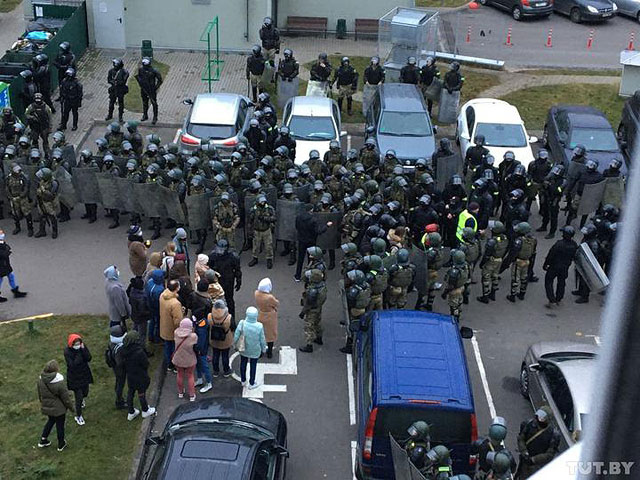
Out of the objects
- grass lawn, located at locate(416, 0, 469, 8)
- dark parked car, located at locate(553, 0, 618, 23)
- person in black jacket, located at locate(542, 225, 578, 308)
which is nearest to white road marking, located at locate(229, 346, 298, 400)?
person in black jacket, located at locate(542, 225, 578, 308)

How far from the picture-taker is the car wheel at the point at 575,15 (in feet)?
99.6

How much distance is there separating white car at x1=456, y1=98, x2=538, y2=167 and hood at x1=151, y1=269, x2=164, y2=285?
864cm

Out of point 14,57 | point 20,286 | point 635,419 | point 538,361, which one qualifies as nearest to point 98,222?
point 20,286

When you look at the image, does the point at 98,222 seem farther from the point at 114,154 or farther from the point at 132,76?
the point at 132,76

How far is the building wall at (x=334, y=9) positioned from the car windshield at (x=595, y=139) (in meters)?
10.4

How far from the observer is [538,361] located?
1157cm

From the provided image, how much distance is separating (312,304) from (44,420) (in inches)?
154

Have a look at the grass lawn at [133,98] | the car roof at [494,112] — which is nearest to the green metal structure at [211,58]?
the grass lawn at [133,98]

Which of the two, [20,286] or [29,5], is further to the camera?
[29,5]

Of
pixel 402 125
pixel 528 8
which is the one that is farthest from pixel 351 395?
pixel 528 8

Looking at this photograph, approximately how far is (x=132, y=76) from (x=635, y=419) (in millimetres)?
24360

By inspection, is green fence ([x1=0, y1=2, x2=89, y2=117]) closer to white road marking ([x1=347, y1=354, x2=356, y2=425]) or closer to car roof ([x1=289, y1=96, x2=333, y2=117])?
car roof ([x1=289, y1=96, x2=333, y2=117])

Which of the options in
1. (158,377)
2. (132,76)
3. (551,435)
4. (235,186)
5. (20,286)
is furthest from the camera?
(132,76)

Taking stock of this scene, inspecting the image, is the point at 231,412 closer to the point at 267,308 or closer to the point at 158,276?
the point at 267,308
